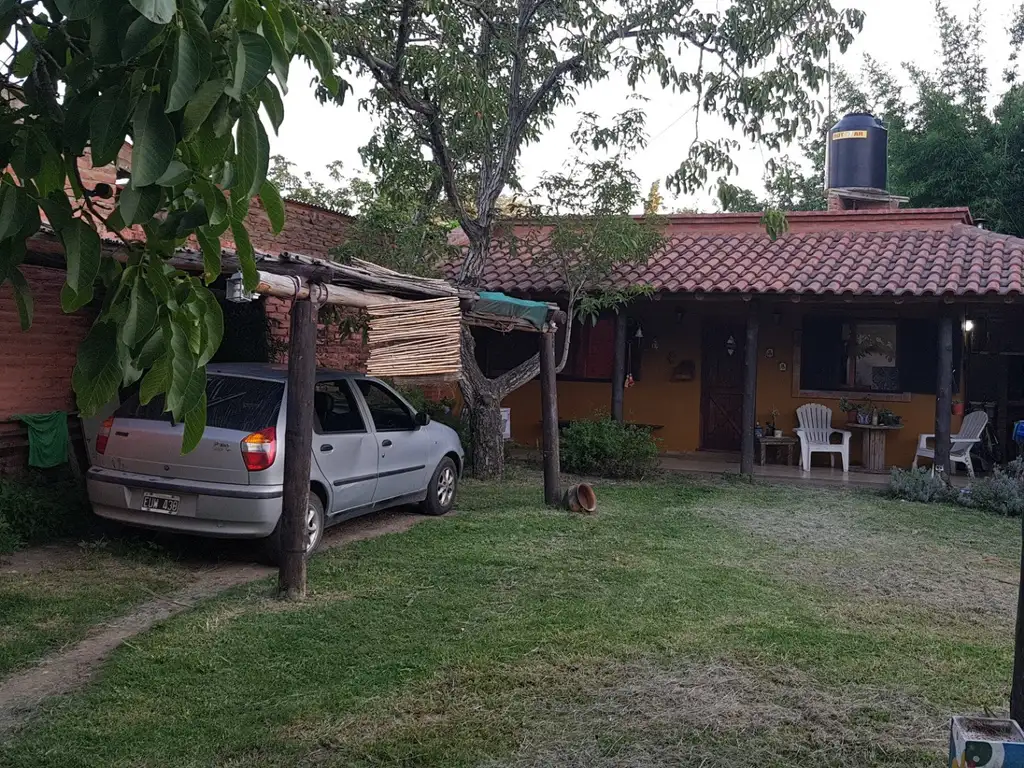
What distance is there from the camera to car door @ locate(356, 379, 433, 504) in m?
7.70

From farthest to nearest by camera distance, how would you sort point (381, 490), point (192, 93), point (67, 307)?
1. point (381, 490)
2. point (67, 307)
3. point (192, 93)

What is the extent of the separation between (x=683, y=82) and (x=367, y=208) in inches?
158

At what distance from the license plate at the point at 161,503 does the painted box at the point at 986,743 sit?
520 cm

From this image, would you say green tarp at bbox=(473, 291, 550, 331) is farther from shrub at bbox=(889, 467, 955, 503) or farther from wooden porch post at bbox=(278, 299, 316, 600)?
shrub at bbox=(889, 467, 955, 503)

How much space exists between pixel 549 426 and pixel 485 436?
1911mm

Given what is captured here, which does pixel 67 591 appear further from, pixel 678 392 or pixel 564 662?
pixel 678 392

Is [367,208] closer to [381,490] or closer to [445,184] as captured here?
[445,184]

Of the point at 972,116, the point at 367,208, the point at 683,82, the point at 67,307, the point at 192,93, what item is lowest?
the point at 67,307

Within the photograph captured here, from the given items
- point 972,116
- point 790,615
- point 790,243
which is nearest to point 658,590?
point 790,615

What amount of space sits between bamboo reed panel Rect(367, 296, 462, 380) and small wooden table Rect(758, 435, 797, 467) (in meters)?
7.61

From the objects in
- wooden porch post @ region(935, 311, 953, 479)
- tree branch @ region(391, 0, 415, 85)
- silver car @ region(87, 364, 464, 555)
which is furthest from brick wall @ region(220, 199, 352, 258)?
wooden porch post @ region(935, 311, 953, 479)

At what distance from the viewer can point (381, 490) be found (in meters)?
7.70

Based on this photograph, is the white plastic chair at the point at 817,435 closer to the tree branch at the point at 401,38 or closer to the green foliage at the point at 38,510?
the tree branch at the point at 401,38

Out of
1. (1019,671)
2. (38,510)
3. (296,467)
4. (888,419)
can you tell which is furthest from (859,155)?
(1019,671)
